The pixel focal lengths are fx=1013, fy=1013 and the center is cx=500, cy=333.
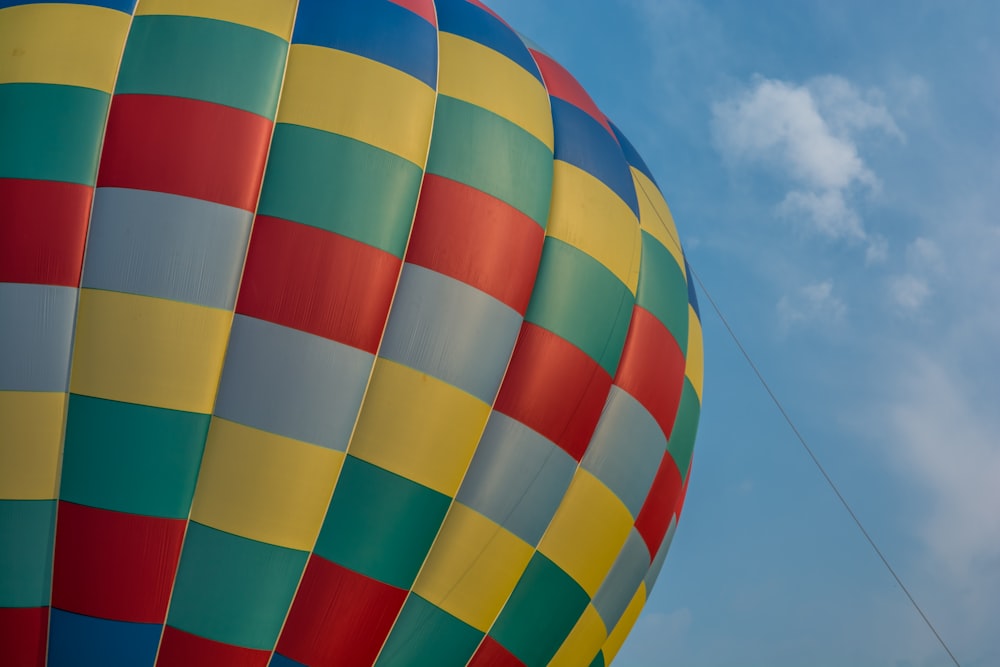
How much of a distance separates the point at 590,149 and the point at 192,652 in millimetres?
3248

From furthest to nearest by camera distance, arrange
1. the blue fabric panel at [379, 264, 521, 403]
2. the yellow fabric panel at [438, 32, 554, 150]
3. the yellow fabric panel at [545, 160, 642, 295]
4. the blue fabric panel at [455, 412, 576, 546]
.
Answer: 1. the yellow fabric panel at [545, 160, 642, 295]
2. the yellow fabric panel at [438, 32, 554, 150]
3. the blue fabric panel at [455, 412, 576, 546]
4. the blue fabric panel at [379, 264, 521, 403]

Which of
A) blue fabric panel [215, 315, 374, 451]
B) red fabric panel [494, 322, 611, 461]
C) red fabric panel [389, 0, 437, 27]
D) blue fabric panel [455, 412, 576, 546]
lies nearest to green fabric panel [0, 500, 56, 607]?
blue fabric panel [215, 315, 374, 451]

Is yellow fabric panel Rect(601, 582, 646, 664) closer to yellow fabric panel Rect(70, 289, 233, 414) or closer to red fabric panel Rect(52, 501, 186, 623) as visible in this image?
red fabric panel Rect(52, 501, 186, 623)

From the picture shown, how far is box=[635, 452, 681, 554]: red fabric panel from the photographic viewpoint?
576 cm

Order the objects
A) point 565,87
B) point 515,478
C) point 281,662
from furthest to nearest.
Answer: point 565,87 < point 515,478 < point 281,662

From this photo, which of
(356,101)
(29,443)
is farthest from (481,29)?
(29,443)

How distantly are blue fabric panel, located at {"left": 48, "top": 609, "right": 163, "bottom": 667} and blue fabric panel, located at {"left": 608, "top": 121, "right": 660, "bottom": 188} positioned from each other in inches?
154

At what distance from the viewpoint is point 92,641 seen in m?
4.20

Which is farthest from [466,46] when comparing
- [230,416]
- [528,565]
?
[528,565]

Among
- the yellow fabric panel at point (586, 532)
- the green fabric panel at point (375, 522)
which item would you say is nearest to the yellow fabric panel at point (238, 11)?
the green fabric panel at point (375, 522)

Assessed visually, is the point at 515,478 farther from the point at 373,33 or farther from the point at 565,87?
the point at 565,87

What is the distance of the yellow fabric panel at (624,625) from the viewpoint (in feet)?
19.8

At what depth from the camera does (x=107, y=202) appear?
428cm

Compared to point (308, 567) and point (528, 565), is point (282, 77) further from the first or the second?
point (528, 565)
